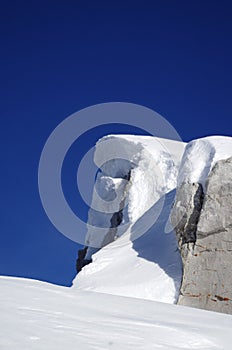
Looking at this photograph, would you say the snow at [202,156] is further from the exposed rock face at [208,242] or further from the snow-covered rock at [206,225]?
the exposed rock face at [208,242]

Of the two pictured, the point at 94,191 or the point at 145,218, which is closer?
the point at 145,218

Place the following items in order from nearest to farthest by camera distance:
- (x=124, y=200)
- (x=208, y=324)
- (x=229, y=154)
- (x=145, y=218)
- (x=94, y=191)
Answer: (x=208, y=324) → (x=229, y=154) → (x=145, y=218) → (x=124, y=200) → (x=94, y=191)

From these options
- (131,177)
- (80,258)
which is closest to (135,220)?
(131,177)

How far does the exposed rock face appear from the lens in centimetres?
1106

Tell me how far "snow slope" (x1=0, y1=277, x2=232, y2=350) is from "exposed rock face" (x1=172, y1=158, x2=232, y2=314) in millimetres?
6402

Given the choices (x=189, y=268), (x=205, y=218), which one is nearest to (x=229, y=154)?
(x=205, y=218)

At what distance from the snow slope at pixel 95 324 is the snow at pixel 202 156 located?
27.7ft

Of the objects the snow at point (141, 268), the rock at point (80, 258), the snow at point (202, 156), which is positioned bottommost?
the rock at point (80, 258)

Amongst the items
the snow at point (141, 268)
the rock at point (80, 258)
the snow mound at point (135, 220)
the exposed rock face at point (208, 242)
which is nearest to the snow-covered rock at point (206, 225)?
the exposed rock face at point (208, 242)

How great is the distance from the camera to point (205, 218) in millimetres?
12070

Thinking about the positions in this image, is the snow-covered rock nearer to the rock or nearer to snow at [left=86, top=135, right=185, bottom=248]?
snow at [left=86, top=135, right=185, bottom=248]

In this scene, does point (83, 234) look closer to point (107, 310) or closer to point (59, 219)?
point (59, 219)

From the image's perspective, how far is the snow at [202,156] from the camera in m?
13.1

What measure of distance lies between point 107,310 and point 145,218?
13.9 meters
